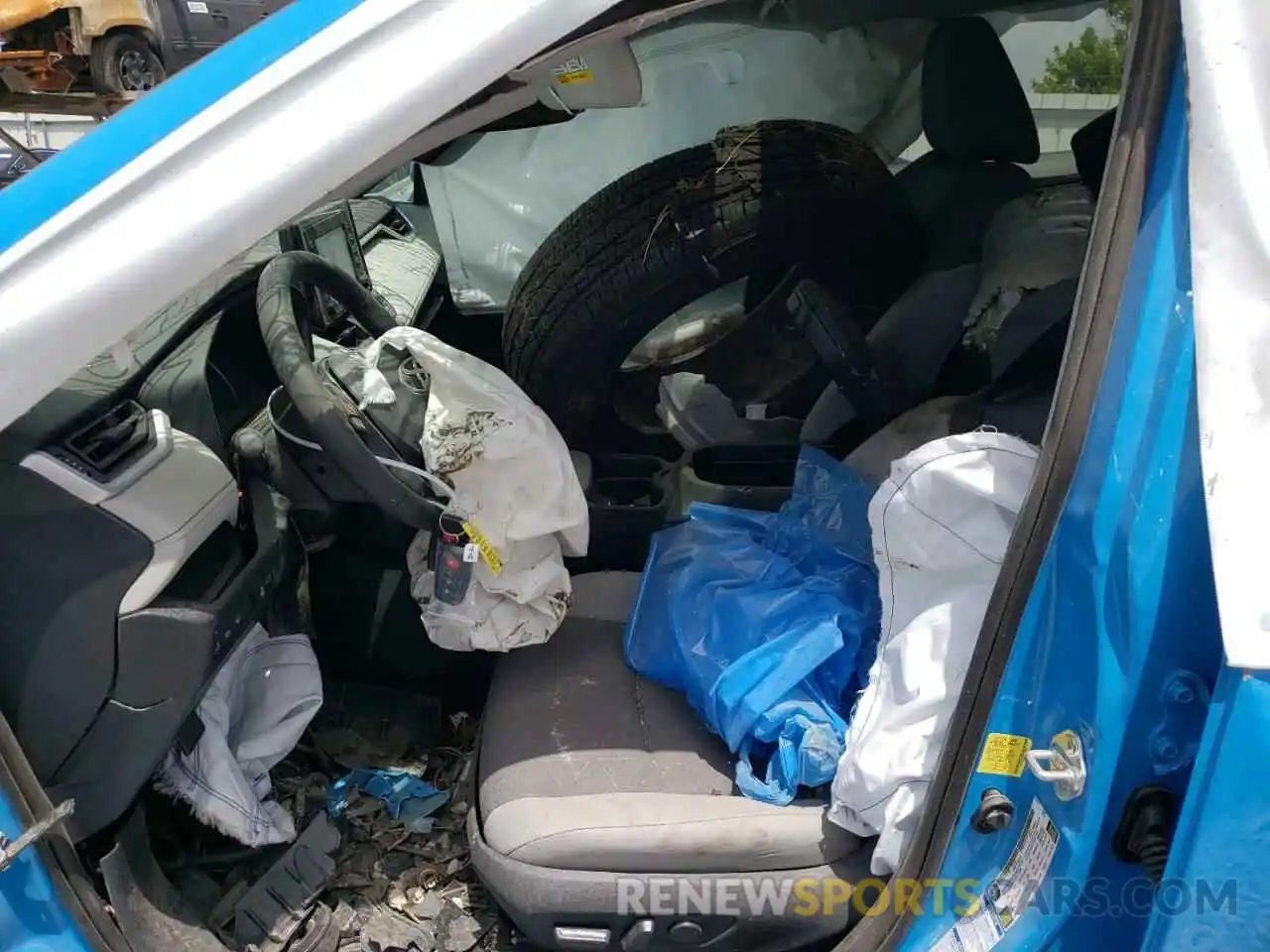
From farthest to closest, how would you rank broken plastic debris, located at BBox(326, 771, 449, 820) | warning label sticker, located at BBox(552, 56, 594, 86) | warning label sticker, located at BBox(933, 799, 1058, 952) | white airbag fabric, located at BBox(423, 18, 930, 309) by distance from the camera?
white airbag fabric, located at BBox(423, 18, 930, 309) < broken plastic debris, located at BBox(326, 771, 449, 820) < warning label sticker, located at BBox(552, 56, 594, 86) < warning label sticker, located at BBox(933, 799, 1058, 952)

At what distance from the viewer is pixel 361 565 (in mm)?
1807

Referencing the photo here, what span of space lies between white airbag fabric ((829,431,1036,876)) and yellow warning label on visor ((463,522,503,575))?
0.52 metres

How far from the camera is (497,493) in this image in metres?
1.34

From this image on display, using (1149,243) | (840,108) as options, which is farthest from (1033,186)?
(1149,243)

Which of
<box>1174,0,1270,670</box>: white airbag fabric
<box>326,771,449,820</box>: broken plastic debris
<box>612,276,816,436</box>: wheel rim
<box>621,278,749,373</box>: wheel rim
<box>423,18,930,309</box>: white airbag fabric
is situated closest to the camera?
<box>1174,0,1270,670</box>: white airbag fabric

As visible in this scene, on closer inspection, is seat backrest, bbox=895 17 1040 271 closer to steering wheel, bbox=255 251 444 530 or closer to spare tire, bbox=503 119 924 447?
spare tire, bbox=503 119 924 447

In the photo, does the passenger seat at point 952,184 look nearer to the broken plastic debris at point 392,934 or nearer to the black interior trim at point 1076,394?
the black interior trim at point 1076,394

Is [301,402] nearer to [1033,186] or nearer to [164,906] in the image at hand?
[164,906]

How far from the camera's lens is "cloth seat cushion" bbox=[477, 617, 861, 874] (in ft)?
3.89

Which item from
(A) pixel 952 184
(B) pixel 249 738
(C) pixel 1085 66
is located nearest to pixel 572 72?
(B) pixel 249 738

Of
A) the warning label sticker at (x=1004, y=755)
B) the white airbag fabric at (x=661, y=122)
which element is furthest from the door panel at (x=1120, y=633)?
the white airbag fabric at (x=661, y=122)

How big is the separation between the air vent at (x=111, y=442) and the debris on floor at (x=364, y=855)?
2.01 ft

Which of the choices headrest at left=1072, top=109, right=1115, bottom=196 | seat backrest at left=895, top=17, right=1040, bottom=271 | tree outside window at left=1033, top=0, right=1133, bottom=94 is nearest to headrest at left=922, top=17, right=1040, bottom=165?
seat backrest at left=895, top=17, right=1040, bottom=271

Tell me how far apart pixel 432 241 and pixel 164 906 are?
7.98 ft
